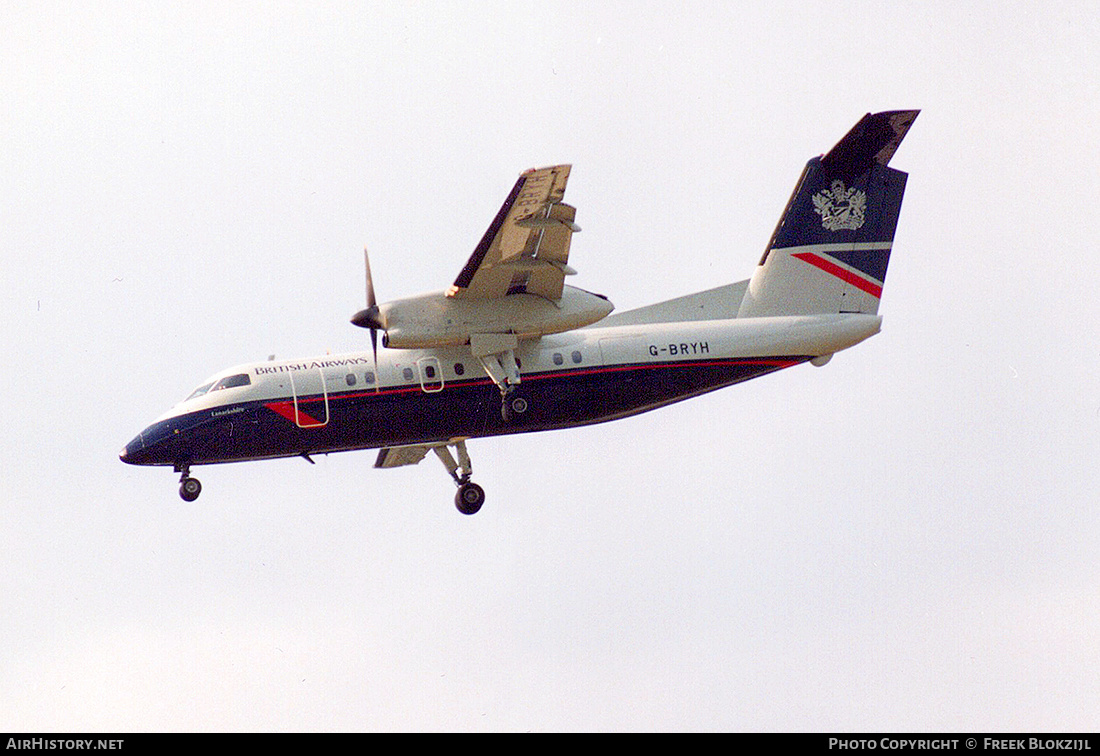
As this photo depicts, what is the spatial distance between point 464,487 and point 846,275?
8.55 metres

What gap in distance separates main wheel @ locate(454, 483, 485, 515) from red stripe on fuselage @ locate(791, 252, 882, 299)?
773cm

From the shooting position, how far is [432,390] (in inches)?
1099

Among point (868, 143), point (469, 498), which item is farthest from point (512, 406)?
point (868, 143)

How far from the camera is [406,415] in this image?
27828 mm

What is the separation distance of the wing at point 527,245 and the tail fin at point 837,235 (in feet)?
15.8

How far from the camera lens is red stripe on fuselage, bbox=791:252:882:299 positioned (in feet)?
98.5

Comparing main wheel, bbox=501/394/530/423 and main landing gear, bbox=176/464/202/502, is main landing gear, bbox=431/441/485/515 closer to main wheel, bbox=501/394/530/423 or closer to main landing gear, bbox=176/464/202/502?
main wheel, bbox=501/394/530/423

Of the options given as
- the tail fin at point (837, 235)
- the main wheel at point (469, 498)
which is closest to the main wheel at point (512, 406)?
the main wheel at point (469, 498)

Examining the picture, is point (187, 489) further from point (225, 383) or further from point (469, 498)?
point (469, 498)

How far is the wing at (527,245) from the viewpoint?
81.1ft
